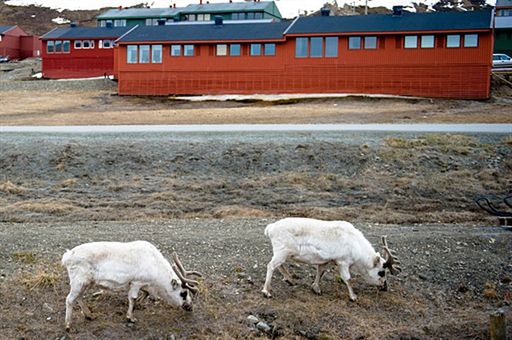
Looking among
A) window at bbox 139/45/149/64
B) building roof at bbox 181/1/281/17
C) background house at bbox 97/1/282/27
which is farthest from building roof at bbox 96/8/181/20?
window at bbox 139/45/149/64

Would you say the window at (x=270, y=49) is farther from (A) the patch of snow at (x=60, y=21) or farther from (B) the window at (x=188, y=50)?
(A) the patch of snow at (x=60, y=21)

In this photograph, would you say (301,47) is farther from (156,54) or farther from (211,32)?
(156,54)

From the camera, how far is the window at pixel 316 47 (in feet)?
166

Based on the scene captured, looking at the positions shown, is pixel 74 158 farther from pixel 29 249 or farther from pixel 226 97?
pixel 226 97

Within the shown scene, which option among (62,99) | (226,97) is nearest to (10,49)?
(62,99)

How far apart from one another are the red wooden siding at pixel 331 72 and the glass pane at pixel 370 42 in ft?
1.20

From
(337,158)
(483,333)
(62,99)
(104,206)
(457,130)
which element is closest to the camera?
(483,333)

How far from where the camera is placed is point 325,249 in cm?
1214

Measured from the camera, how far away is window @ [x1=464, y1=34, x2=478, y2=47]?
47500 mm

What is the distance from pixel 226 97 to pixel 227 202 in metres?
31.4

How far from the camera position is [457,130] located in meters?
28.9

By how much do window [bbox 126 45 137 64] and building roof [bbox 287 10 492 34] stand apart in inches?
498

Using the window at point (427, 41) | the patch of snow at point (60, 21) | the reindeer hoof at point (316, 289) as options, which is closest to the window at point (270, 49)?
the window at point (427, 41)

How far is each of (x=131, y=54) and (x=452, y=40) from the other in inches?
959
